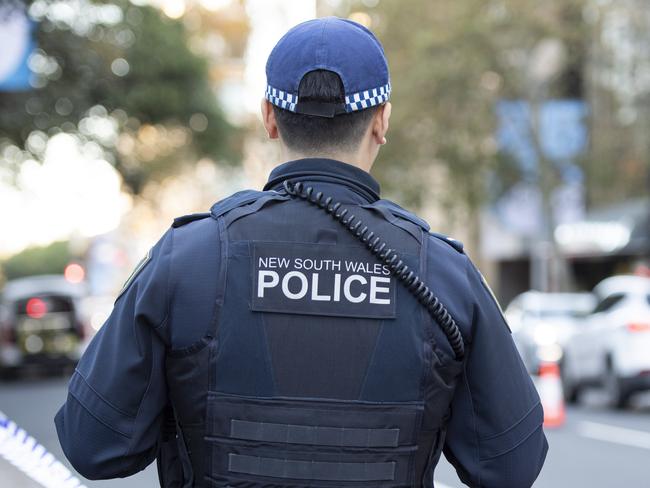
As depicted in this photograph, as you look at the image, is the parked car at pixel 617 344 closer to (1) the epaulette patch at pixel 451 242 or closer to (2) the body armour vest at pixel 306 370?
(1) the epaulette patch at pixel 451 242

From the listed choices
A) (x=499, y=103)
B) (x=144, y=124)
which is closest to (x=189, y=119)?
(x=144, y=124)

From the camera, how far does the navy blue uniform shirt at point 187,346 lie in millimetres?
2500

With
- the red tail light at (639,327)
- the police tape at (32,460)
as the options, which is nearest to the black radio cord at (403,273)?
the police tape at (32,460)

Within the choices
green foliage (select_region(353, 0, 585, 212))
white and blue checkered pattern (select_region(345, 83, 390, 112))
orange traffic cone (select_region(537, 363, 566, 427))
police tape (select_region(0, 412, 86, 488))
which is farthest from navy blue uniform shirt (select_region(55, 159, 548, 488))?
green foliage (select_region(353, 0, 585, 212))

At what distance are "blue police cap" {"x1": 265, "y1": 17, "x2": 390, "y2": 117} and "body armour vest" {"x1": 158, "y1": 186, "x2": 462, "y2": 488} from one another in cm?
22

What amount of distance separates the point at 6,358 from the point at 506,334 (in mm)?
23380

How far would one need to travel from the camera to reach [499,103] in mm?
35344

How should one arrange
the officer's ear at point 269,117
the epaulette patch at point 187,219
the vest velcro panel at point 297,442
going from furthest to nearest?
1. the officer's ear at point 269,117
2. the epaulette patch at point 187,219
3. the vest velcro panel at point 297,442

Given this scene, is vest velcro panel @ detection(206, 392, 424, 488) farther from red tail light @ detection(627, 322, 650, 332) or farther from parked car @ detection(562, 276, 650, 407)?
red tail light @ detection(627, 322, 650, 332)

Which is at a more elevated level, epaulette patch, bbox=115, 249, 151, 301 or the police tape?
epaulette patch, bbox=115, 249, 151, 301

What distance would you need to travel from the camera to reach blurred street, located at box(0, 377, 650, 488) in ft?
35.1

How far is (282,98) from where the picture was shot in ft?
8.61

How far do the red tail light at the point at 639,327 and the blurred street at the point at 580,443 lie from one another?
1.13 metres

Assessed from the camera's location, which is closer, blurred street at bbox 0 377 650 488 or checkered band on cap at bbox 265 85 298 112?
checkered band on cap at bbox 265 85 298 112
